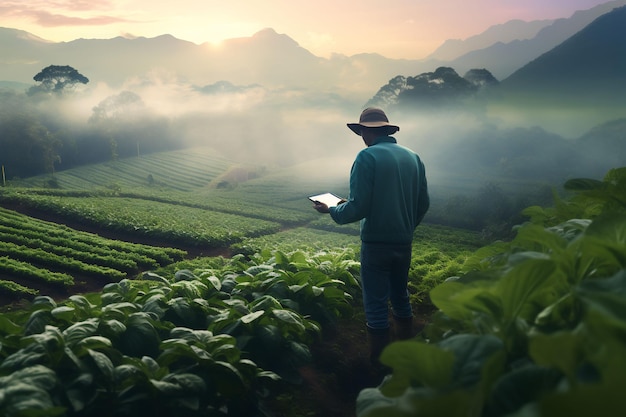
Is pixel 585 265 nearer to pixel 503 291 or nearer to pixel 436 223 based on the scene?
pixel 503 291

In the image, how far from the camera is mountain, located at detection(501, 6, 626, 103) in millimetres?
46312

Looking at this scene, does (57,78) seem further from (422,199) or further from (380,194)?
(380,194)

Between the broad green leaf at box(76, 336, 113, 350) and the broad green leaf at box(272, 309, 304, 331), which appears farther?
the broad green leaf at box(272, 309, 304, 331)

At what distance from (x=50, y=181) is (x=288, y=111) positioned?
38848mm

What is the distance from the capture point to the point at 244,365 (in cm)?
300

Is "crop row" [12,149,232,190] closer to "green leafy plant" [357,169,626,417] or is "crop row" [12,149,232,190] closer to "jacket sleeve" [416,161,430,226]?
"jacket sleeve" [416,161,430,226]

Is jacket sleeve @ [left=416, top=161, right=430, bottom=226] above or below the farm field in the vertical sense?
above

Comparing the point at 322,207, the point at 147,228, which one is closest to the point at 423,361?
the point at 322,207

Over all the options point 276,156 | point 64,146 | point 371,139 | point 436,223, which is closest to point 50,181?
point 64,146

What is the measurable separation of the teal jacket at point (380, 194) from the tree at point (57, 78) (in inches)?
2202

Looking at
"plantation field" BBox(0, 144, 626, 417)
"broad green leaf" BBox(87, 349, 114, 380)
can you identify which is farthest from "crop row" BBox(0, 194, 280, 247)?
"broad green leaf" BBox(87, 349, 114, 380)

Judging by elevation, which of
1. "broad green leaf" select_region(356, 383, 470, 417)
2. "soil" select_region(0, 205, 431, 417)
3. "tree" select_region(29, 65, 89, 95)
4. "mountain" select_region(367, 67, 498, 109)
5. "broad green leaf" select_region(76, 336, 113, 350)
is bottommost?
"soil" select_region(0, 205, 431, 417)

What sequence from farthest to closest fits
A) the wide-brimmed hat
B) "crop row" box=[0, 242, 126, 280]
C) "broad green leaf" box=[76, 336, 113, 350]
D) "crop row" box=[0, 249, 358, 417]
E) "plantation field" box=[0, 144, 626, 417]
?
"crop row" box=[0, 242, 126, 280], the wide-brimmed hat, "broad green leaf" box=[76, 336, 113, 350], "crop row" box=[0, 249, 358, 417], "plantation field" box=[0, 144, 626, 417]

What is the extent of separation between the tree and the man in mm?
55852
